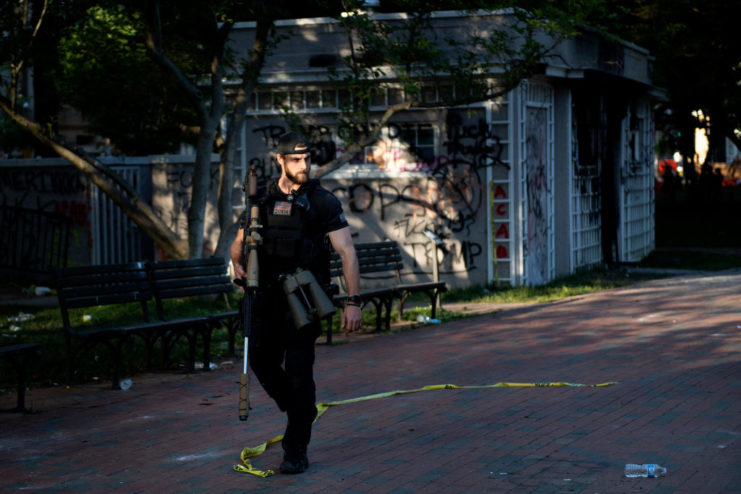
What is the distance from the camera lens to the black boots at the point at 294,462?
6.32 meters

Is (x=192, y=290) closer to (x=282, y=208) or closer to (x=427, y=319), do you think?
(x=427, y=319)

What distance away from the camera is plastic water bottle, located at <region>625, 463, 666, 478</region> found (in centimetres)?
608

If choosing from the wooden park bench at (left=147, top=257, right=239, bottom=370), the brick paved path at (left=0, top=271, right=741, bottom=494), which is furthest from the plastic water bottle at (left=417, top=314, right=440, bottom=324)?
the wooden park bench at (left=147, top=257, right=239, bottom=370)

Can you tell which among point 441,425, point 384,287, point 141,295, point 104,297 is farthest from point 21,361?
point 384,287

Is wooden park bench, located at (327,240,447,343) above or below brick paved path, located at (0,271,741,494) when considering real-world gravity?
above

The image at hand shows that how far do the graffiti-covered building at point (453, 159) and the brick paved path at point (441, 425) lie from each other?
5190mm

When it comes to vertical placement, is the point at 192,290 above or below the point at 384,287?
above

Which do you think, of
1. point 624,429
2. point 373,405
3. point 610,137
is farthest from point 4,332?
point 610,137

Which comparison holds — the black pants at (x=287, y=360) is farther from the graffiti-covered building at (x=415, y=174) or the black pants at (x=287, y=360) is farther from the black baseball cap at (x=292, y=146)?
the graffiti-covered building at (x=415, y=174)

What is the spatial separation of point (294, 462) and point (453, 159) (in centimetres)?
1128

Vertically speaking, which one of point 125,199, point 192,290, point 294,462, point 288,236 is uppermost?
point 125,199

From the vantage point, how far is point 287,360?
6371 mm

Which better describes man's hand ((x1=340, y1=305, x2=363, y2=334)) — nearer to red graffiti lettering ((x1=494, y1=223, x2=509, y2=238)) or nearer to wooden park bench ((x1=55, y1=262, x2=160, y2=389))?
wooden park bench ((x1=55, y1=262, x2=160, y2=389))

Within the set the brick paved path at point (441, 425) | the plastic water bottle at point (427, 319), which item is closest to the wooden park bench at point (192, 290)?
the brick paved path at point (441, 425)
